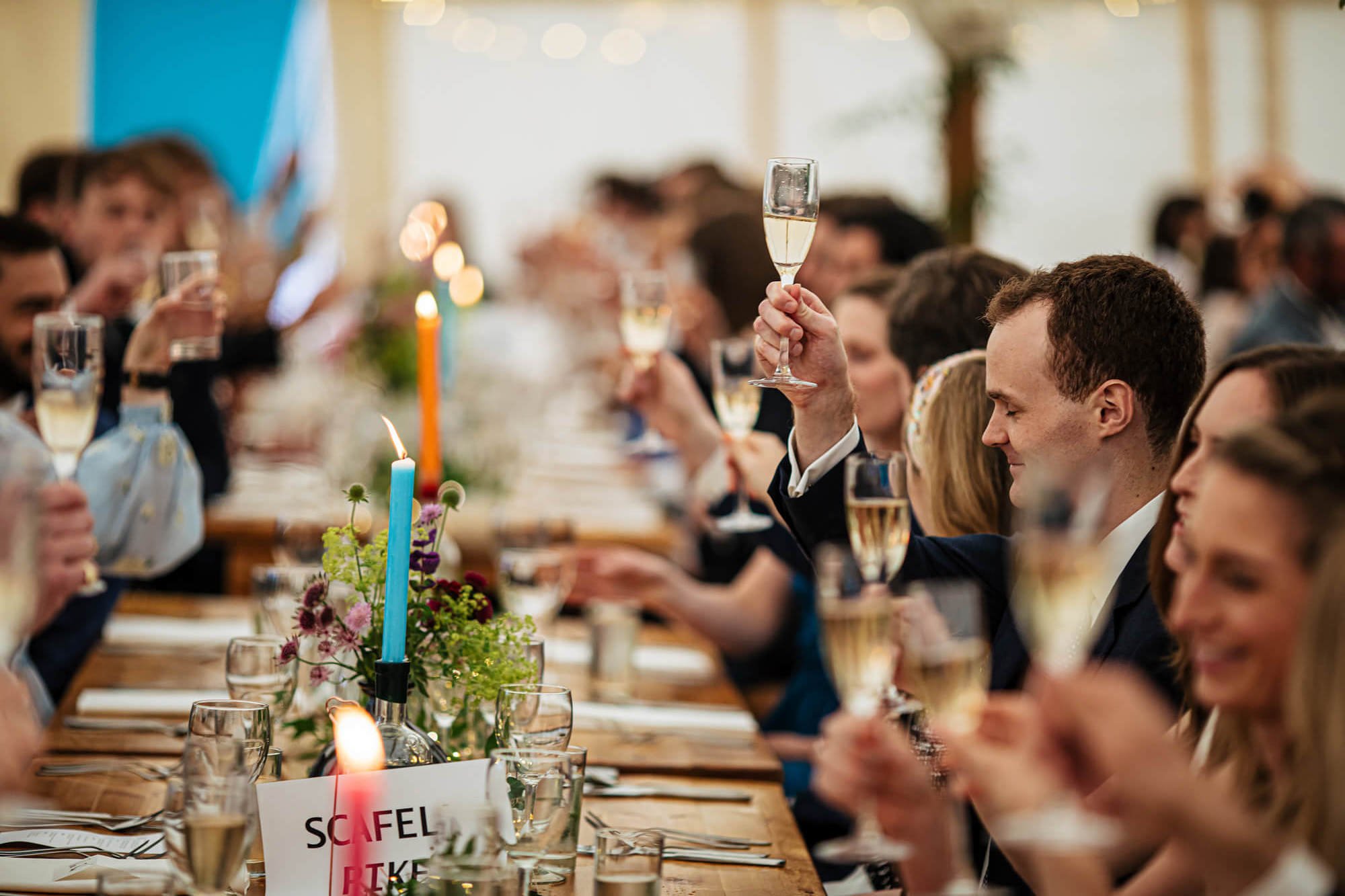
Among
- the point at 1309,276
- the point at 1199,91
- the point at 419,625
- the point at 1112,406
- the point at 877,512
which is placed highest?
the point at 1199,91

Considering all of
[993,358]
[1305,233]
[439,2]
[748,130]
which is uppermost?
[439,2]

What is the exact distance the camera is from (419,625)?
5.11ft

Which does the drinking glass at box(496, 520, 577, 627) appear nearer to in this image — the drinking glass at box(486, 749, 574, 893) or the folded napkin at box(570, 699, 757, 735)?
the folded napkin at box(570, 699, 757, 735)

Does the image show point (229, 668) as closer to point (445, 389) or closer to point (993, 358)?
point (993, 358)

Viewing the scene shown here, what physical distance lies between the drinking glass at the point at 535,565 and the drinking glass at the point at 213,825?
1315 mm

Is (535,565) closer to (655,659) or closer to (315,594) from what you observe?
(655,659)

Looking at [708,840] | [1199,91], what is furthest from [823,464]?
[1199,91]

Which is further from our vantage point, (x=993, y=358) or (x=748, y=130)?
(x=748, y=130)

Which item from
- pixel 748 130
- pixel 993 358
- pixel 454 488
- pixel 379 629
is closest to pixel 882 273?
pixel 993 358

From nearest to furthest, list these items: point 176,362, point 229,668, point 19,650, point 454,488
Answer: point 454,488
point 229,668
point 19,650
point 176,362

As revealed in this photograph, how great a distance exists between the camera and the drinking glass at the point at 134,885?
1.10 meters

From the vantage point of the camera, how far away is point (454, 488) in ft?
5.52

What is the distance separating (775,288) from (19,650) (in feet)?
4.40

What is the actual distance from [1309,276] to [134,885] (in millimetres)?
5282
